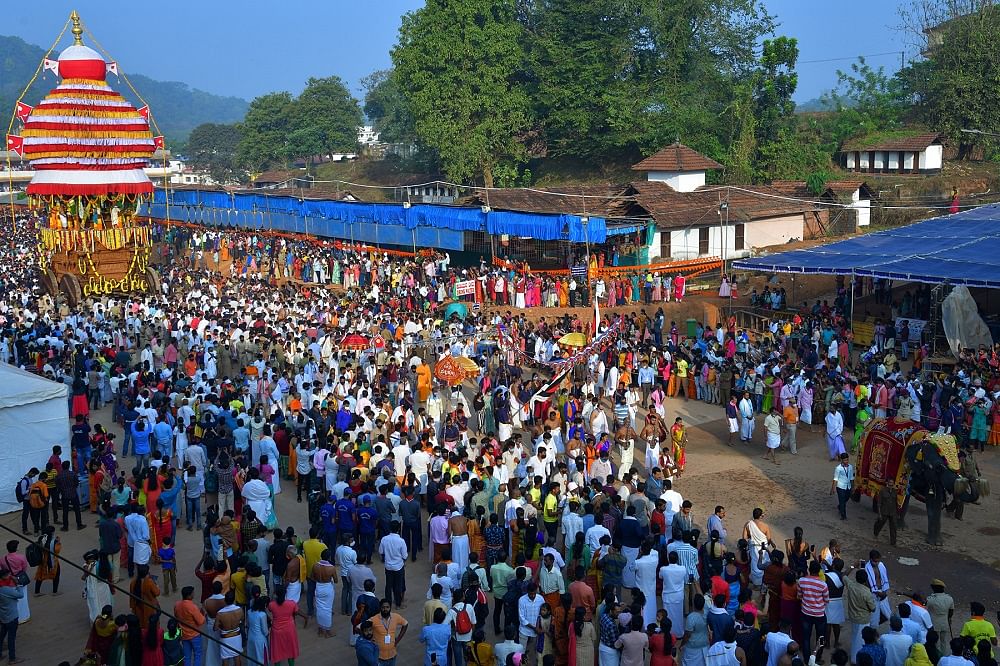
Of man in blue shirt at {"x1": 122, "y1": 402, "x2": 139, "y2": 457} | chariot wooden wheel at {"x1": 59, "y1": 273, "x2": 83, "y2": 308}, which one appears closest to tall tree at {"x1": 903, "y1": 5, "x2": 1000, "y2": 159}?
chariot wooden wheel at {"x1": 59, "y1": 273, "x2": 83, "y2": 308}

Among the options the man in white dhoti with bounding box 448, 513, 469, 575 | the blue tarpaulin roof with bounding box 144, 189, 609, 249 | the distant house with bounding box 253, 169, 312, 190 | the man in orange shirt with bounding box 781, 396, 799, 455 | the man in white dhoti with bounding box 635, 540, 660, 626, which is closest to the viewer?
the man in white dhoti with bounding box 635, 540, 660, 626

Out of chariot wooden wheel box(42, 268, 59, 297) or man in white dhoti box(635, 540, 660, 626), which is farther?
chariot wooden wheel box(42, 268, 59, 297)

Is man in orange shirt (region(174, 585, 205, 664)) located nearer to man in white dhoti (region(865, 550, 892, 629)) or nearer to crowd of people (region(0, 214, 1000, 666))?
crowd of people (region(0, 214, 1000, 666))

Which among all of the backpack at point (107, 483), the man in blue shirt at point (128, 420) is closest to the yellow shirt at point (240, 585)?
the backpack at point (107, 483)

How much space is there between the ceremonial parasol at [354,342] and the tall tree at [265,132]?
53.7 meters

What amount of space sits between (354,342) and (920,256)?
1257 cm

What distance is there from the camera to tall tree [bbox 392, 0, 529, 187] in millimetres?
45250

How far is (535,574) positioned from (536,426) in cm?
575

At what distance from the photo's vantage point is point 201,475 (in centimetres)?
1362

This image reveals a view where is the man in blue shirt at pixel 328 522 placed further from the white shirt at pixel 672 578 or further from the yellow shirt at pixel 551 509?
the white shirt at pixel 672 578

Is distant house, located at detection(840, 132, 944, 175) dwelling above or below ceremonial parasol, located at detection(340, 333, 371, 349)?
above

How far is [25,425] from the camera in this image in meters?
14.6

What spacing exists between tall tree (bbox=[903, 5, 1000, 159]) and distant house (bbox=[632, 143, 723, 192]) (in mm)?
14672

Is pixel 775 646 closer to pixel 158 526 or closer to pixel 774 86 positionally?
pixel 158 526
